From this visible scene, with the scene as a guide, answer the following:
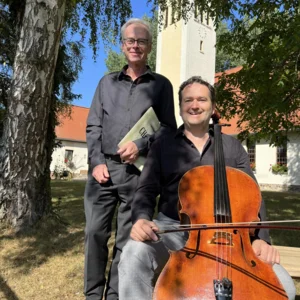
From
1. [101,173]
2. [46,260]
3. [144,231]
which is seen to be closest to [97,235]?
[101,173]

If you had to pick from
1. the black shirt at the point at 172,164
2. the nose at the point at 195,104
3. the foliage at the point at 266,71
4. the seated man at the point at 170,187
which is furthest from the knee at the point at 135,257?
the foliage at the point at 266,71

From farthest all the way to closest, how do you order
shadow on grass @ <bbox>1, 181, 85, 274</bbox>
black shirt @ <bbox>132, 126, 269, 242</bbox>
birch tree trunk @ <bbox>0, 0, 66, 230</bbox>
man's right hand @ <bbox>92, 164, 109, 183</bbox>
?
birch tree trunk @ <bbox>0, 0, 66, 230</bbox> < shadow on grass @ <bbox>1, 181, 85, 274</bbox> < man's right hand @ <bbox>92, 164, 109, 183</bbox> < black shirt @ <bbox>132, 126, 269, 242</bbox>

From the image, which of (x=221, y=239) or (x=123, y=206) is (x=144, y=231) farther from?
(x=123, y=206)

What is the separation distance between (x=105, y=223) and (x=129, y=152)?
0.56 m

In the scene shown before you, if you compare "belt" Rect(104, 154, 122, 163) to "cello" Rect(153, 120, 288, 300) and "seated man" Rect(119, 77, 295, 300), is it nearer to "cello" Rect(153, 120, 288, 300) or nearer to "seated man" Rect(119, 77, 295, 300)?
"seated man" Rect(119, 77, 295, 300)

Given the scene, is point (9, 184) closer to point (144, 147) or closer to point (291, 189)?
point (144, 147)

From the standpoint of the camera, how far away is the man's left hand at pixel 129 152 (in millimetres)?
2252

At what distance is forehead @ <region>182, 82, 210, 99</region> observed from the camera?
223 centimetres

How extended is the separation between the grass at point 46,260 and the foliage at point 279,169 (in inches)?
643

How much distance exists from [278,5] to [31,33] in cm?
417

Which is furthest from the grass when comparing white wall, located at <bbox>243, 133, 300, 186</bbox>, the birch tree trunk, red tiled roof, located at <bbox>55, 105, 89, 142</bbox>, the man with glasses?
red tiled roof, located at <bbox>55, 105, 89, 142</bbox>

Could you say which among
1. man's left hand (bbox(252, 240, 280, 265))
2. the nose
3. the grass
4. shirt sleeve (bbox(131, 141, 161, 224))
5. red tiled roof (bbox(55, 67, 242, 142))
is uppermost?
red tiled roof (bbox(55, 67, 242, 142))

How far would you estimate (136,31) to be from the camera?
2.44 metres

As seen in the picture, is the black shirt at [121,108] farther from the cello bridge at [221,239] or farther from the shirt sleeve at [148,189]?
the cello bridge at [221,239]
